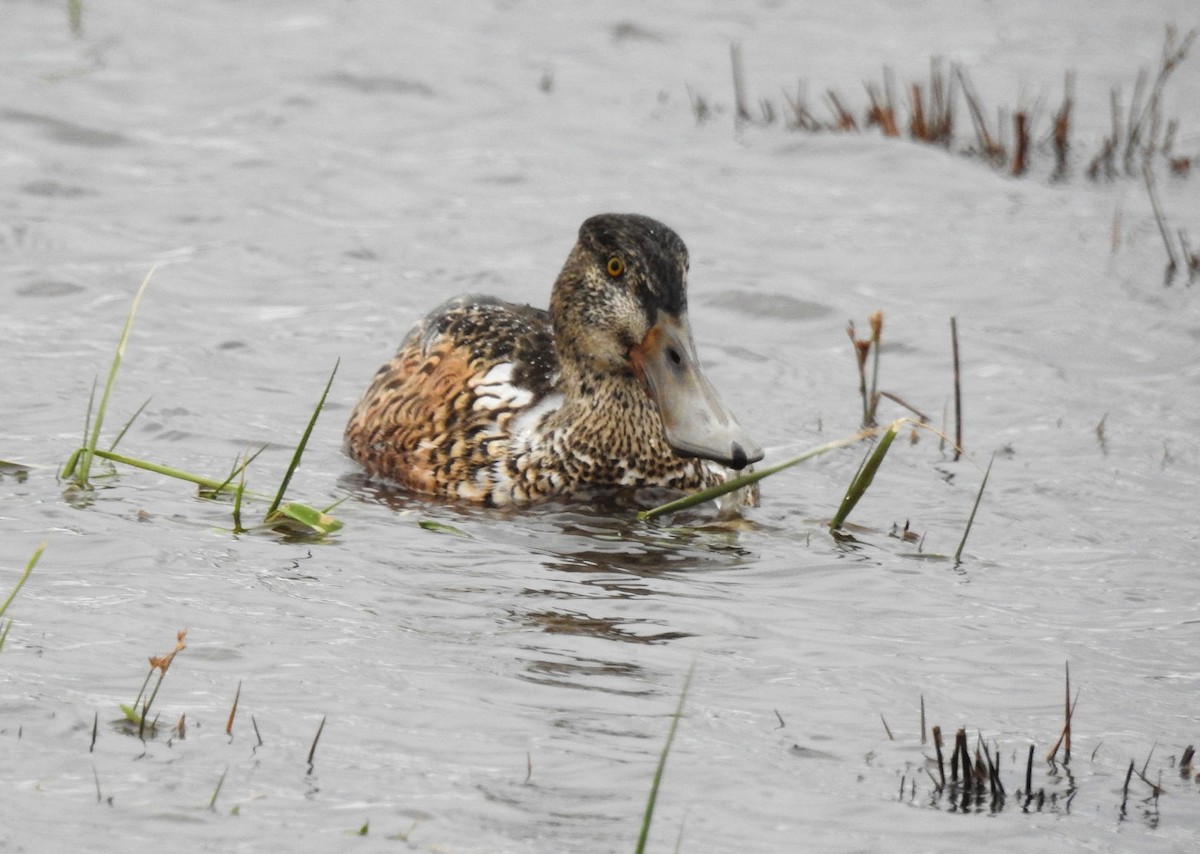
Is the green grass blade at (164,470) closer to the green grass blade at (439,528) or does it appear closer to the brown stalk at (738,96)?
the green grass blade at (439,528)

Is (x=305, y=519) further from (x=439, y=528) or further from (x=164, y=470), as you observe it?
(x=439, y=528)

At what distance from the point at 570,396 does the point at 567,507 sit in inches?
18.9

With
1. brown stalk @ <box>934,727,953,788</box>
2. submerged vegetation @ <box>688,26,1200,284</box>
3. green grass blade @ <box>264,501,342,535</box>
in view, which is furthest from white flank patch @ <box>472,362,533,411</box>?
submerged vegetation @ <box>688,26,1200,284</box>

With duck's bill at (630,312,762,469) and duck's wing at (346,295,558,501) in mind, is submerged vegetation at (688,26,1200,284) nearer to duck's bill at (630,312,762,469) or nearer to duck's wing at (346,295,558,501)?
duck's wing at (346,295,558,501)

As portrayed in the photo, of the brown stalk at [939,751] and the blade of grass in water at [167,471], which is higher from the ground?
the blade of grass in water at [167,471]

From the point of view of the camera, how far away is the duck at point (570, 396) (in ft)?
22.8

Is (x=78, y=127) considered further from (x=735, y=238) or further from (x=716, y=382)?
(x=716, y=382)

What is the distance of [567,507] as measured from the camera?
725cm

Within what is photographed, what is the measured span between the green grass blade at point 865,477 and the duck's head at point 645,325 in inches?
14.8

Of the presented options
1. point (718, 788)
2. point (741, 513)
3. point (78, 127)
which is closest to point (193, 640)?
point (718, 788)

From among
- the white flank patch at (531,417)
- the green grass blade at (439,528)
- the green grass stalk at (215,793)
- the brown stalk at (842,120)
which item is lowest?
the green grass blade at (439,528)

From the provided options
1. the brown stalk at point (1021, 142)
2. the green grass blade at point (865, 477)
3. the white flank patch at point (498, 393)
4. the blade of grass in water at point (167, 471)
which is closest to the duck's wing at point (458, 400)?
the white flank patch at point (498, 393)

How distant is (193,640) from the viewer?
5.25 meters

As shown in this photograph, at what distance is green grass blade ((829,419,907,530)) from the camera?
19.3ft
